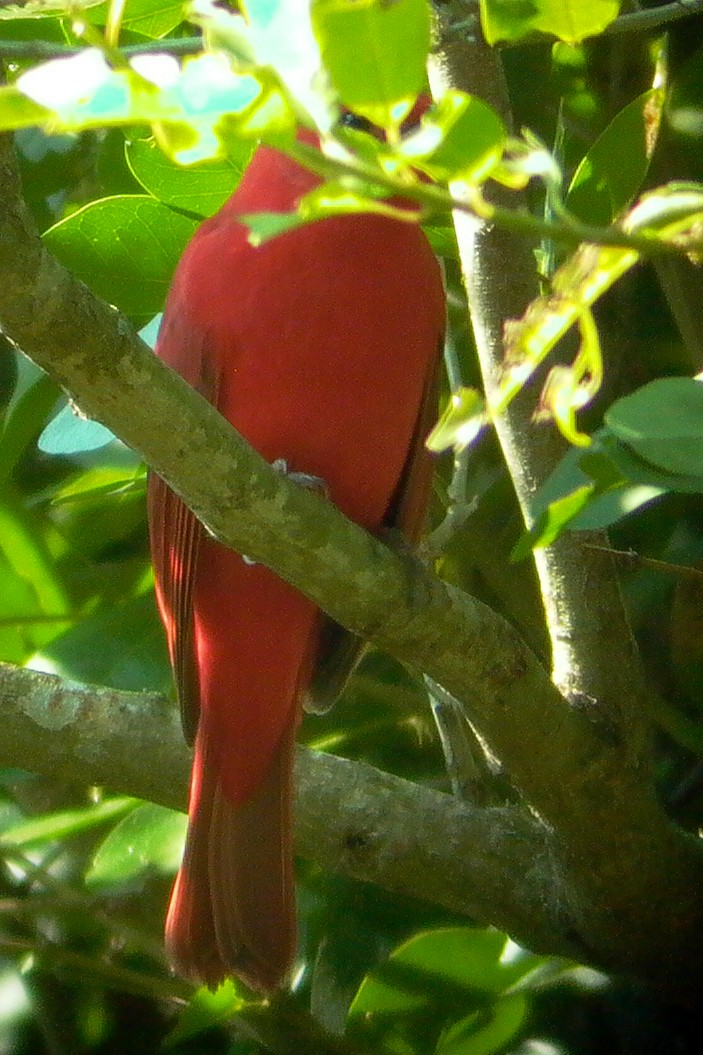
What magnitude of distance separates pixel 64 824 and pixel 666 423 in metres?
1.50

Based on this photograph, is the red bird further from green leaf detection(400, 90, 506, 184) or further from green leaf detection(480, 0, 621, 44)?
green leaf detection(400, 90, 506, 184)

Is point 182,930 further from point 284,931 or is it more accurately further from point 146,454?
point 146,454

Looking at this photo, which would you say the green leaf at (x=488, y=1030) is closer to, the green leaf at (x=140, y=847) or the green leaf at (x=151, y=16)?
the green leaf at (x=140, y=847)

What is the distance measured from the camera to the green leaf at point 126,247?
203 cm

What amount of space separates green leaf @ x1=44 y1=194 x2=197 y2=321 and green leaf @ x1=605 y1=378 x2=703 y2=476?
1.25m

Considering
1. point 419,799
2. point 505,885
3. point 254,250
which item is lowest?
point 505,885

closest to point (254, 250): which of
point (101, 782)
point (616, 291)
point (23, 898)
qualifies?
point (616, 291)

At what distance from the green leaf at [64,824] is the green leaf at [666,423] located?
1.44 metres

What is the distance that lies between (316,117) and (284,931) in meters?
1.71

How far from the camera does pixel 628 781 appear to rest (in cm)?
185

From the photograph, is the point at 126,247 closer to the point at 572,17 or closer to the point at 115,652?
the point at 115,652

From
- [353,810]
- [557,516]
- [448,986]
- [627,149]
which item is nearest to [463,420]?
[557,516]

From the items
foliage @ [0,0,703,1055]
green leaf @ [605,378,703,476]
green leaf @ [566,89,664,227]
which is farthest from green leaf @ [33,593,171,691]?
green leaf @ [605,378,703,476]

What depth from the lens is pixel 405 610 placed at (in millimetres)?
1590
